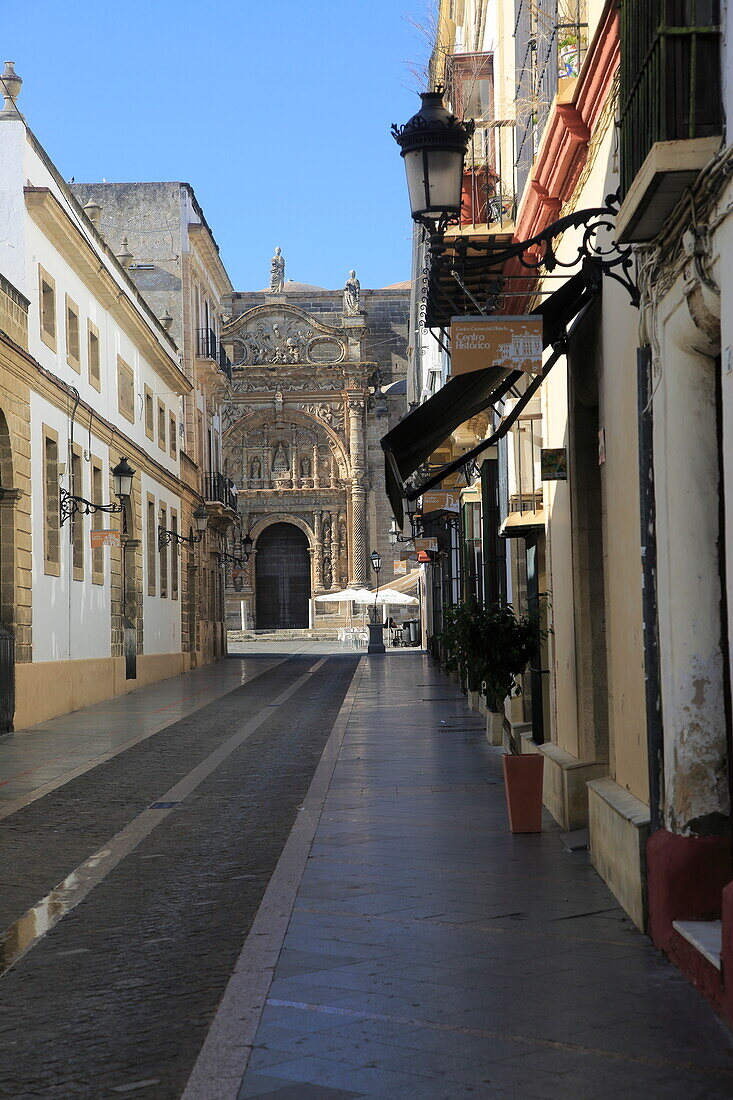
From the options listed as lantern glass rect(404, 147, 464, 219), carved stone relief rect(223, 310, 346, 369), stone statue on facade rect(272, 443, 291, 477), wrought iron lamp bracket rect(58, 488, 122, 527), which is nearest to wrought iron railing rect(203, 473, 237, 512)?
stone statue on facade rect(272, 443, 291, 477)

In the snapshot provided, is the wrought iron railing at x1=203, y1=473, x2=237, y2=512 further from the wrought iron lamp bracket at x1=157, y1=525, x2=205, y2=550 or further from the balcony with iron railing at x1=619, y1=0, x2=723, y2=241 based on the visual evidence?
the balcony with iron railing at x1=619, y1=0, x2=723, y2=241

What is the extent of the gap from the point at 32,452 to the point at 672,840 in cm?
1594

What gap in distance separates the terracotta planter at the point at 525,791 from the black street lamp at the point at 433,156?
3502 mm

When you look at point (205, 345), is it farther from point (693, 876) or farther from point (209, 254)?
point (693, 876)

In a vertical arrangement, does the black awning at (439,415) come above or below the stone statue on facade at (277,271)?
below

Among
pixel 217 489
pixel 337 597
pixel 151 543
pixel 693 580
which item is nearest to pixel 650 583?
pixel 693 580

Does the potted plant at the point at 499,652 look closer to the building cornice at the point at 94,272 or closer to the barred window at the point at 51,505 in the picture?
the barred window at the point at 51,505

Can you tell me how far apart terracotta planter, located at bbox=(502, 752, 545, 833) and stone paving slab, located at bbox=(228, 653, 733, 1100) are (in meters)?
0.14

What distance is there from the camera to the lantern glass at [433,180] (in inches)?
349

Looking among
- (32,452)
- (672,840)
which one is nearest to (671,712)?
(672,840)

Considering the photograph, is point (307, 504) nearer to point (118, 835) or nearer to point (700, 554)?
point (118, 835)

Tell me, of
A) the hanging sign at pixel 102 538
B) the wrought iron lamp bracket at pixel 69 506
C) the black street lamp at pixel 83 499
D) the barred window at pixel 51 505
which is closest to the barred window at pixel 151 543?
the hanging sign at pixel 102 538

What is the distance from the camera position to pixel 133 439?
29.4 metres

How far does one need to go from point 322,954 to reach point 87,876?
8.68ft
